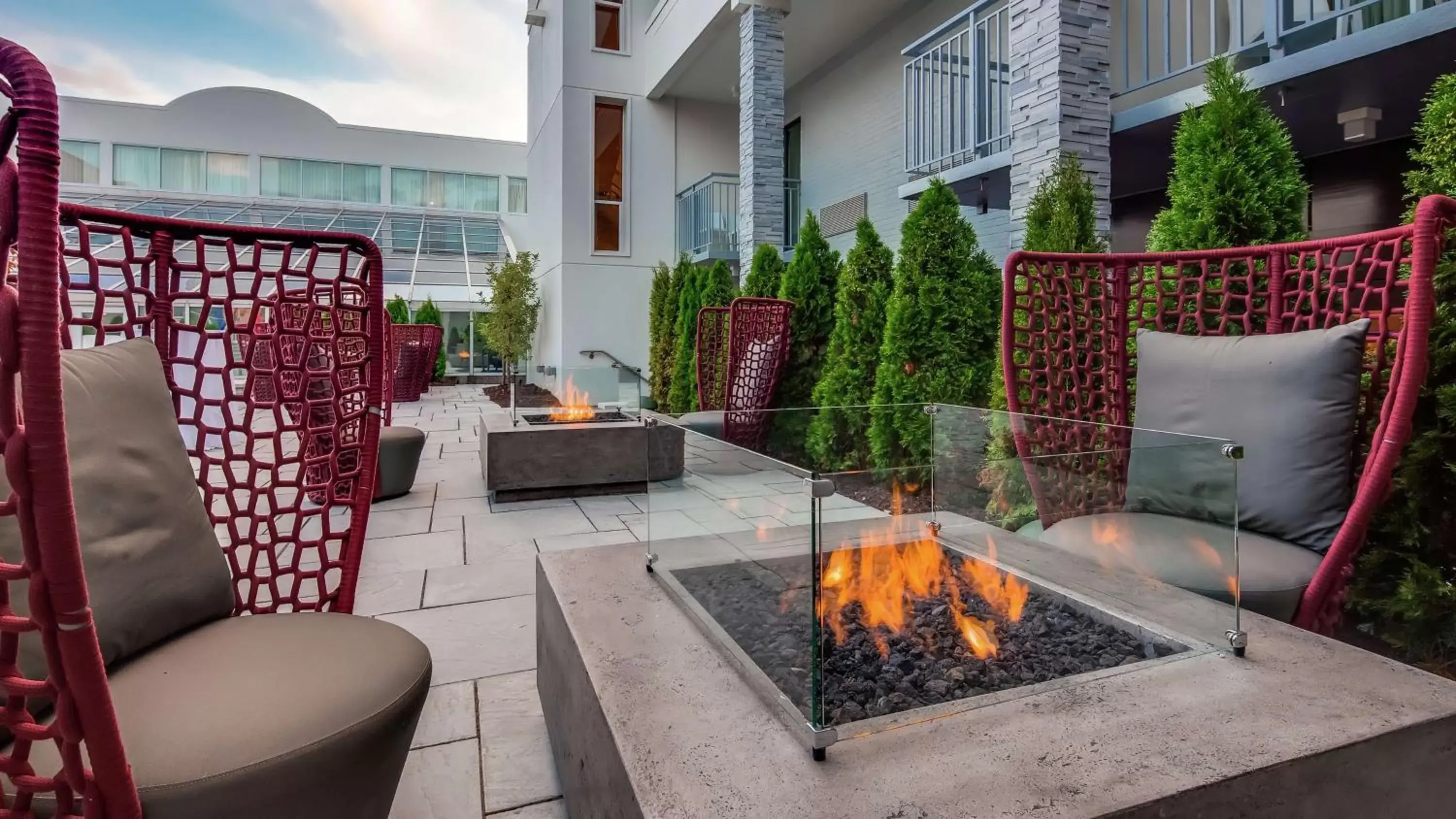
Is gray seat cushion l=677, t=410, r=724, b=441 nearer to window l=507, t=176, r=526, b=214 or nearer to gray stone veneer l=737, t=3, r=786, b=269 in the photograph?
gray stone veneer l=737, t=3, r=786, b=269

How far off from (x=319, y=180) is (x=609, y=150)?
386 inches

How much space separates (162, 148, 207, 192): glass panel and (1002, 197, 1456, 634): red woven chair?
1889 cm

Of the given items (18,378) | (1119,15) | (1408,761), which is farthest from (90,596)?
(1119,15)

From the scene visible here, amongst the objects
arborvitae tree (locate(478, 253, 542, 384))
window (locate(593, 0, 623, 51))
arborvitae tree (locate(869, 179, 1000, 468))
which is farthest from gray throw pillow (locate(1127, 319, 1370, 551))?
arborvitae tree (locate(478, 253, 542, 384))

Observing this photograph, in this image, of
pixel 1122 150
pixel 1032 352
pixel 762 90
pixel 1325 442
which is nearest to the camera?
pixel 1325 442

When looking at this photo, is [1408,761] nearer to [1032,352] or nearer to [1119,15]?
[1032,352]

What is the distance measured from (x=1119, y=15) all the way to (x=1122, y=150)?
184cm

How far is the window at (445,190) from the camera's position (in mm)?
17203

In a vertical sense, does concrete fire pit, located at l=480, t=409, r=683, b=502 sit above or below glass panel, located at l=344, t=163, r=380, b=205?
below

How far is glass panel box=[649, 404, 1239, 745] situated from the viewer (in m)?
1.04

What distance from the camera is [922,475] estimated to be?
1.50 meters

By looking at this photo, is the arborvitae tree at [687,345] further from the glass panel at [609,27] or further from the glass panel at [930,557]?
the glass panel at [930,557]

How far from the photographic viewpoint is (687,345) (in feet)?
25.7

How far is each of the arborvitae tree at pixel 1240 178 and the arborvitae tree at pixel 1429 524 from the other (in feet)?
1.71
